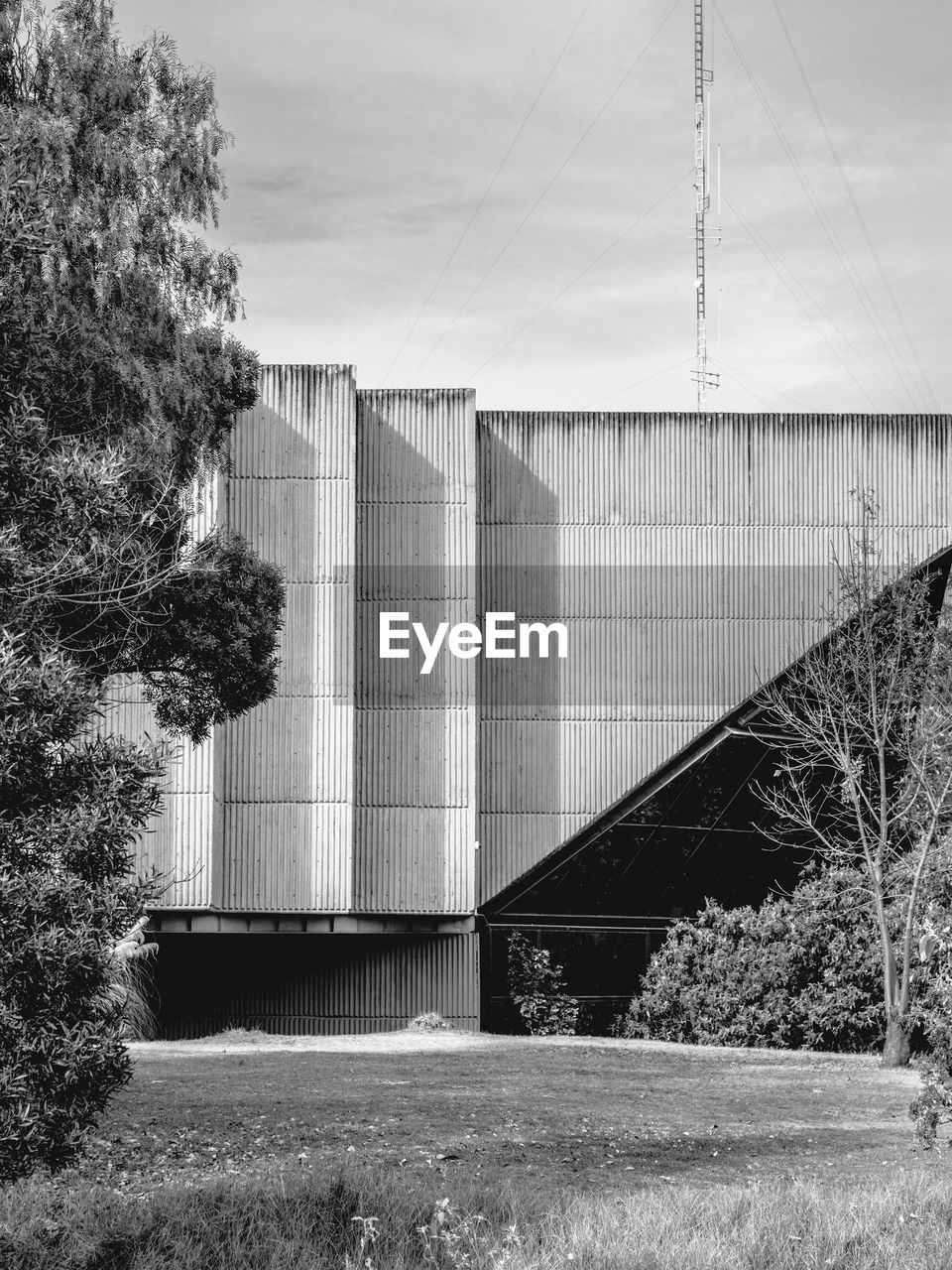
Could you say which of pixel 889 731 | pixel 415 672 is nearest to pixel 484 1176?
pixel 889 731

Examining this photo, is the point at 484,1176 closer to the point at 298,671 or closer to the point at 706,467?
the point at 298,671

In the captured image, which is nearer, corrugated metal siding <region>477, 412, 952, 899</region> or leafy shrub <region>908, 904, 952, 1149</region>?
leafy shrub <region>908, 904, 952, 1149</region>

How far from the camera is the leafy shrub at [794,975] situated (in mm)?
22969

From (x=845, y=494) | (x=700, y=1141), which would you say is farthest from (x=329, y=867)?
(x=700, y=1141)

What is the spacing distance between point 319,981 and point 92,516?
65.6 ft

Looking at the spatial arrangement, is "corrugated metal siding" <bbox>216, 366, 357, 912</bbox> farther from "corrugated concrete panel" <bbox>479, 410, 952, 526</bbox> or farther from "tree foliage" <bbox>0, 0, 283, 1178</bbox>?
"tree foliage" <bbox>0, 0, 283, 1178</bbox>

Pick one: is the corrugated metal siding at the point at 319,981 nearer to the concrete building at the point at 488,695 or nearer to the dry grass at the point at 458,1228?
the concrete building at the point at 488,695

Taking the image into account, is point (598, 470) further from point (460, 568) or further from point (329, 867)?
point (329, 867)

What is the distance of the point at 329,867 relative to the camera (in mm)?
26500

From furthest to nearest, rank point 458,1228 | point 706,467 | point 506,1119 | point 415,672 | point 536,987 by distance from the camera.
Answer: point 706,467 → point 415,672 → point 536,987 → point 506,1119 → point 458,1228

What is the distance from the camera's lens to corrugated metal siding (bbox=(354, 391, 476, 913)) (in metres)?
26.9

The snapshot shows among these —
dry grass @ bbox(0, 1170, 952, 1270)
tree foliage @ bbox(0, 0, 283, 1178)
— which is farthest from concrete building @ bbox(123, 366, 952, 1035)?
dry grass @ bbox(0, 1170, 952, 1270)

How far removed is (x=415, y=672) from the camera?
2720 cm

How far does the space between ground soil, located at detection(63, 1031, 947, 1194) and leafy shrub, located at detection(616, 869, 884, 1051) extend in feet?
13.0
